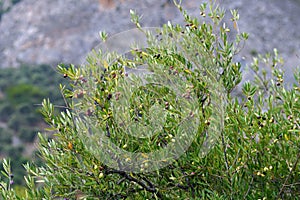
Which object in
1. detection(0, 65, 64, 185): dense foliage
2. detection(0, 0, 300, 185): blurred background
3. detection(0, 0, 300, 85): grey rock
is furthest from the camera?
detection(0, 65, 64, 185): dense foliage

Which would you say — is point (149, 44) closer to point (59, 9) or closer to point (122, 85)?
point (122, 85)

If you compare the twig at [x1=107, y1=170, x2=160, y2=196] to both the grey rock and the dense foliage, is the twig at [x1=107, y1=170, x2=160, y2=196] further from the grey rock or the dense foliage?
the dense foliage

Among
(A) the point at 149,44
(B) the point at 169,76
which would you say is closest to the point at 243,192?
(B) the point at 169,76

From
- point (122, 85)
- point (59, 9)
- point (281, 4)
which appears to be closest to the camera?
point (122, 85)

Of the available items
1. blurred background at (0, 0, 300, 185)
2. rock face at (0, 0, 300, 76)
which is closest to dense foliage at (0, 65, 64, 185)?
blurred background at (0, 0, 300, 185)

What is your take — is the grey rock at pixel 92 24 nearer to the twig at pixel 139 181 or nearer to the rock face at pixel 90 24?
the rock face at pixel 90 24

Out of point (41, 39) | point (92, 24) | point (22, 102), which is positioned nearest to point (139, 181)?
point (92, 24)

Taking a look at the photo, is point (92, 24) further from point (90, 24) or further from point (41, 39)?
point (41, 39)

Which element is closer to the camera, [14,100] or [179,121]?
[179,121]
